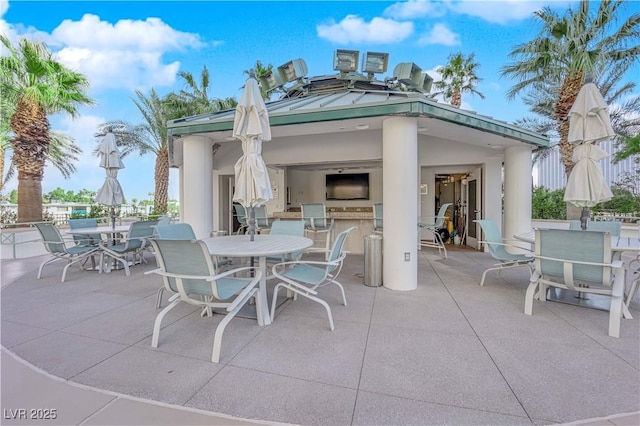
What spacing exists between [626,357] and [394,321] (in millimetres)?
1775

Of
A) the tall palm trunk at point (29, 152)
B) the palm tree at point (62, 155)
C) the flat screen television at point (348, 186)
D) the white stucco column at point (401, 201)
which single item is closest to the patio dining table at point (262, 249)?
the white stucco column at point (401, 201)

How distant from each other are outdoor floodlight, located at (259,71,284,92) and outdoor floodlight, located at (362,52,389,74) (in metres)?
2.31

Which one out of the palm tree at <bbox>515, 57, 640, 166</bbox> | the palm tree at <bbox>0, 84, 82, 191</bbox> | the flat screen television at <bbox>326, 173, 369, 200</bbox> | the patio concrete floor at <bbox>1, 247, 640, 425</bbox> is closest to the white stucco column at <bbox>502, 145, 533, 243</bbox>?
the patio concrete floor at <bbox>1, 247, 640, 425</bbox>

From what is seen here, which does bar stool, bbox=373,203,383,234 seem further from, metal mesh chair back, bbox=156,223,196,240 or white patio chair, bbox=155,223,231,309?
metal mesh chair back, bbox=156,223,196,240

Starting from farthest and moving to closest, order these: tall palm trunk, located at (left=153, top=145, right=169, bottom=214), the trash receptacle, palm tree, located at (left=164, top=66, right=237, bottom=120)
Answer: tall palm trunk, located at (left=153, top=145, right=169, bottom=214)
palm tree, located at (left=164, top=66, right=237, bottom=120)
the trash receptacle

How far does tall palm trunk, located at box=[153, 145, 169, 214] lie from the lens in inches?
484

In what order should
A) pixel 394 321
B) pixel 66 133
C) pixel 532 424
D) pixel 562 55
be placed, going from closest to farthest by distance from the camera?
pixel 532 424 < pixel 394 321 < pixel 562 55 < pixel 66 133

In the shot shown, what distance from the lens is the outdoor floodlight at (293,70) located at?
7492 millimetres

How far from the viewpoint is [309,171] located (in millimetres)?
10273

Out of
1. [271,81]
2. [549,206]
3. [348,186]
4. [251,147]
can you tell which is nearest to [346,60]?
[271,81]

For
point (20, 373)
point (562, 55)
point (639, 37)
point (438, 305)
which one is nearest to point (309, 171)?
point (438, 305)

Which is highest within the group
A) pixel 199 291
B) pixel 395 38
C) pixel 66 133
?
pixel 395 38

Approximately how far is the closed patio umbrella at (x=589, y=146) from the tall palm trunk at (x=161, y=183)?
13087 mm

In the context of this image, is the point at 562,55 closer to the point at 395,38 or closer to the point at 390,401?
the point at 395,38
